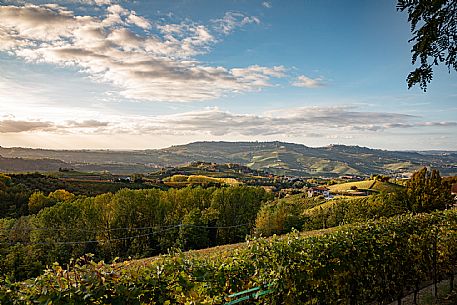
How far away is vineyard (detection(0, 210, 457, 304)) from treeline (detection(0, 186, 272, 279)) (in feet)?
117

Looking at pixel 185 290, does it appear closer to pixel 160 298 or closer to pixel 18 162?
pixel 160 298

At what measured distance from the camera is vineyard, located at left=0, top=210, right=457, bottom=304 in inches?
126

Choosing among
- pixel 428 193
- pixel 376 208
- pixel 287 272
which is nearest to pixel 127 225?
pixel 376 208

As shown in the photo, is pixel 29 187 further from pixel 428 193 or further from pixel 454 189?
pixel 454 189

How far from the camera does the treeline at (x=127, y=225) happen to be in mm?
43216

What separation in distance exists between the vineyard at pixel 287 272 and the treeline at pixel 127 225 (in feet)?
117

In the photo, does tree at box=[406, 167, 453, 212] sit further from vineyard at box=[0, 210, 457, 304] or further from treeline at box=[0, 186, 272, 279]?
vineyard at box=[0, 210, 457, 304]

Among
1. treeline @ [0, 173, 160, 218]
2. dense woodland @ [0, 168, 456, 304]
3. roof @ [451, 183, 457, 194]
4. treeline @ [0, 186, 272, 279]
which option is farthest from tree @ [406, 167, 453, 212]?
treeline @ [0, 173, 160, 218]

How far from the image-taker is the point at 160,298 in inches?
141

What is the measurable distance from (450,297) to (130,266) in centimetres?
862

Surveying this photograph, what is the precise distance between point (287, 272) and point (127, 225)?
5073cm

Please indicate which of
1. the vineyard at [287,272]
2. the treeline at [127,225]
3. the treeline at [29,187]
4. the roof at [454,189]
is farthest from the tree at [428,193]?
the treeline at [29,187]

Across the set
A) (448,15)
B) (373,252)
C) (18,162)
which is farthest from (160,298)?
(18,162)

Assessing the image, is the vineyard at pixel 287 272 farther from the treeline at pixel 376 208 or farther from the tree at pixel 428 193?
the tree at pixel 428 193
